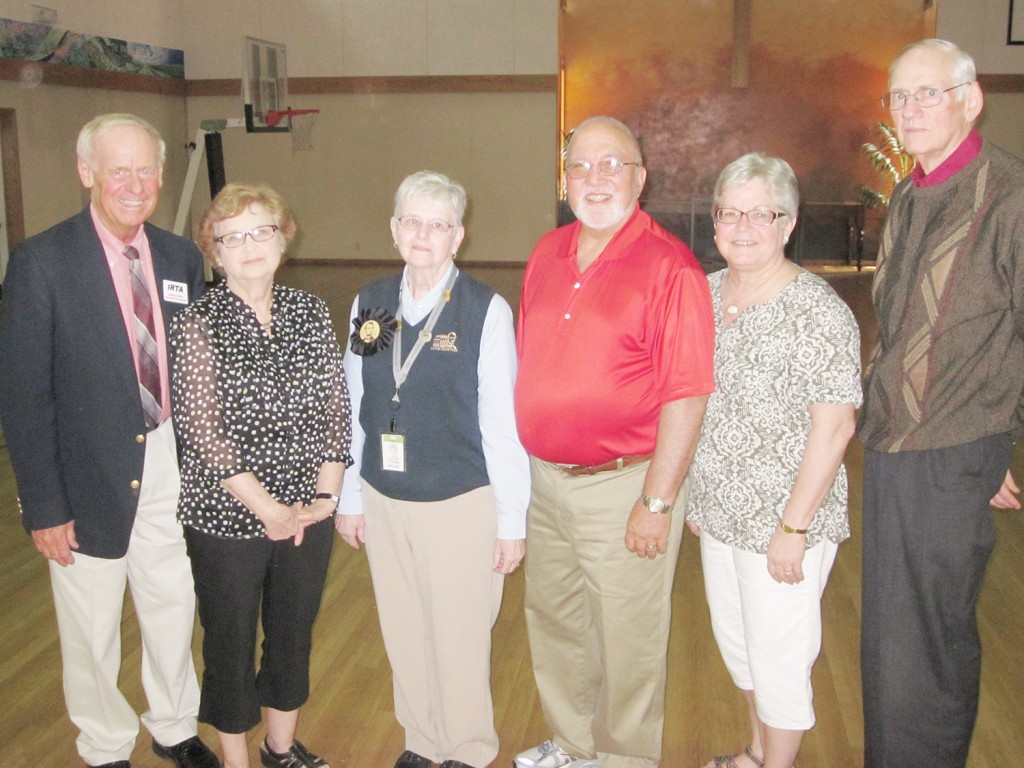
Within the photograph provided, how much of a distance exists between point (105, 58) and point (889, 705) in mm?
13911

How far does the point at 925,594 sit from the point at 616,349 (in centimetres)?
94

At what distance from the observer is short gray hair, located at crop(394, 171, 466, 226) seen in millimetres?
2170

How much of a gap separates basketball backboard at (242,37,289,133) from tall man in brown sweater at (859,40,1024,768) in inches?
465

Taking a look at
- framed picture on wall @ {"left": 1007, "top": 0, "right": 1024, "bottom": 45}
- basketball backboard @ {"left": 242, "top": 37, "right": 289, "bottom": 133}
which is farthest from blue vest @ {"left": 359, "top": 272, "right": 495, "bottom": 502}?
framed picture on wall @ {"left": 1007, "top": 0, "right": 1024, "bottom": 45}

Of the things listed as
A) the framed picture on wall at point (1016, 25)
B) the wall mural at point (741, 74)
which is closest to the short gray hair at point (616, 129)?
the wall mural at point (741, 74)

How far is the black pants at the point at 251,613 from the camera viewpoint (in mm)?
2186

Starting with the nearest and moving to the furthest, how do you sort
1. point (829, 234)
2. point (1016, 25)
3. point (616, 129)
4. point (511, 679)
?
point (616, 129), point (511, 679), point (1016, 25), point (829, 234)

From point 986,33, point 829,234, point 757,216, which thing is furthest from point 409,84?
point 757,216

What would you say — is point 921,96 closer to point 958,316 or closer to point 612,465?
point 958,316

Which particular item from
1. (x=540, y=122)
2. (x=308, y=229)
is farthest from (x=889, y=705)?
(x=308, y=229)

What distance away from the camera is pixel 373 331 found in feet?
7.38

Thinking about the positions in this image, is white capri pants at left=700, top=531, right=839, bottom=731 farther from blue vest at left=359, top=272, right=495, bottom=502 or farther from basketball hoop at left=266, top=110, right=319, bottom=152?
basketball hoop at left=266, top=110, right=319, bottom=152

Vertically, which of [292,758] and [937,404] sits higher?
[937,404]

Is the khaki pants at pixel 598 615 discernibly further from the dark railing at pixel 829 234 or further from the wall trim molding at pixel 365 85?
the wall trim molding at pixel 365 85
